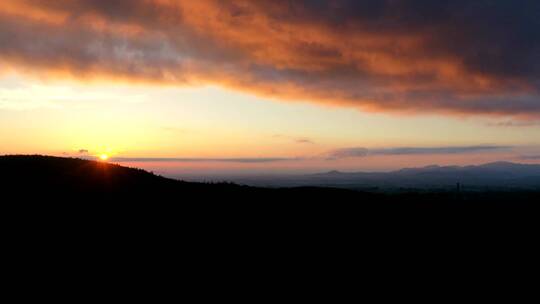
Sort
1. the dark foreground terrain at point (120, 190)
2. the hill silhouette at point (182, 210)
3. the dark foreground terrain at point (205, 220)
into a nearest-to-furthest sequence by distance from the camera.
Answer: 1. the dark foreground terrain at point (205, 220)
2. the hill silhouette at point (182, 210)
3. the dark foreground terrain at point (120, 190)

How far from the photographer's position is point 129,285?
76.3 feet

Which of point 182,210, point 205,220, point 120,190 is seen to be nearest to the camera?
point 205,220

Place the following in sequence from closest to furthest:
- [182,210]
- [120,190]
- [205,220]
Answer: [205,220]
[182,210]
[120,190]

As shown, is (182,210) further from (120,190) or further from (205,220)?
(120,190)

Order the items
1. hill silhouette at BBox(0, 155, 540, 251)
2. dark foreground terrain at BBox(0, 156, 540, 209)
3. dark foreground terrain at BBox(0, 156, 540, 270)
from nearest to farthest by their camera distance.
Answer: dark foreground terrain at BBox(0, 156, 540, 270)
hill silhouette at BBox(0, 155, 540, 251)
dark foreground terrain at BBox(0, 156, 540, 209)

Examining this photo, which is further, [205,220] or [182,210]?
[182,210]

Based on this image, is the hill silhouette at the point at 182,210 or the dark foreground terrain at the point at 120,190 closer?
the hill silhouette at the point at 182,210

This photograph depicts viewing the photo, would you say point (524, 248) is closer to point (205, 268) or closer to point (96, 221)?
point (205, 268)

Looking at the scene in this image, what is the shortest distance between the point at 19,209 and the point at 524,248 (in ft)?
136

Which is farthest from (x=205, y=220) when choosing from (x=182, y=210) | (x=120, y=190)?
(x=120, y=190)

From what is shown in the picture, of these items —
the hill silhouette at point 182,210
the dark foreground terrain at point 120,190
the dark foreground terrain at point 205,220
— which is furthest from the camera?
the dark foreground terrain at point 120,190

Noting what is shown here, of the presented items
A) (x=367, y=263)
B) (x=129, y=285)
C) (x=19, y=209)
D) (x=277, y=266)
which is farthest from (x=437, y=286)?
(x=19, y=209)

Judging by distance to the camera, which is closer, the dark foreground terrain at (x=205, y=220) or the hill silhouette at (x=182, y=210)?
the dark foreground terrain at (x=205, y=220)

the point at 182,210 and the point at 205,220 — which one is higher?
the point at 182,210
